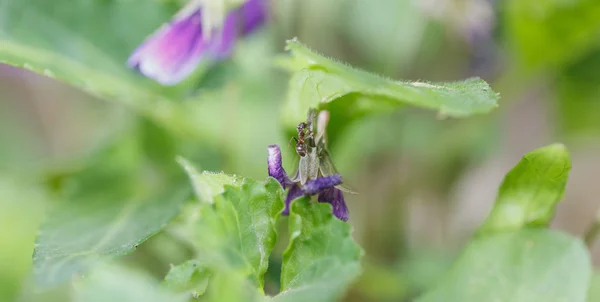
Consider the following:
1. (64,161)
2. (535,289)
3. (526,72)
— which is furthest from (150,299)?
(526,72)

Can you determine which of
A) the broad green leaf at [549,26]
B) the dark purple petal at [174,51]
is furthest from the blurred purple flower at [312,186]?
the broad green leaf at [549,26]

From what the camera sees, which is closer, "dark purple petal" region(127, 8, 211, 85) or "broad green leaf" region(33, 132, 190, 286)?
"broad green leaf" region(33, 132, 190, 286)

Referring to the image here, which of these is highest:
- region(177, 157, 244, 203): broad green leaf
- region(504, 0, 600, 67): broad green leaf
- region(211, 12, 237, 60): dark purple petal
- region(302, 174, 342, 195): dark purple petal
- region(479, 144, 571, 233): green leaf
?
region(504, 0, 600, 67): broad green leaf

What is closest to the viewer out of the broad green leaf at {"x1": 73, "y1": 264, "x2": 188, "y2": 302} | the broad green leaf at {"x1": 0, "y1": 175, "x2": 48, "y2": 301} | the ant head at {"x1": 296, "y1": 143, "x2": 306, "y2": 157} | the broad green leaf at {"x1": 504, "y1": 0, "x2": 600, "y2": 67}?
the broad green leaf at {"x1": 73, "y1": 264, "x2": 188, "y2": 302}

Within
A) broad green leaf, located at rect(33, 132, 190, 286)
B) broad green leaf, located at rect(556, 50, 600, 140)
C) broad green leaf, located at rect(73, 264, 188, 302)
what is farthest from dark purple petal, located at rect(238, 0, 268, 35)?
broad green leaf, located at rect(556, 50, 600, 140)

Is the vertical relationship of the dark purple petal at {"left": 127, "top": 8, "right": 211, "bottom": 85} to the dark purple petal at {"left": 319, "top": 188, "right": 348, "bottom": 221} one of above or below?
above

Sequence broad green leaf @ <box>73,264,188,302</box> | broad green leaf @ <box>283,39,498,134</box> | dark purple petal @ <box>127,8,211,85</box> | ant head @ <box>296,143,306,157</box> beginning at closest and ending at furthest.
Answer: broad green leaf @ <box>73,264,188,302</box> → broad green leaf @ <box>283,39,498,134</box> → ant head @ <box>296,143,306,157</box> → dark purple petal @ <box>127,8,211,85</box>

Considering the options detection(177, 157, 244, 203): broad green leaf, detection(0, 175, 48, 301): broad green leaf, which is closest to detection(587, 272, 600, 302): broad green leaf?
detection(177, 157, 244, 203): broad green leaf

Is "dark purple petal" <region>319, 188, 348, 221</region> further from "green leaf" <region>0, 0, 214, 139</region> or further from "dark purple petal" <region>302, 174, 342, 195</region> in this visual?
"green leaf" <region>0, 0, 214, 139</region>
